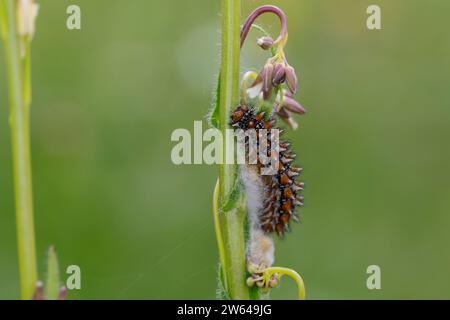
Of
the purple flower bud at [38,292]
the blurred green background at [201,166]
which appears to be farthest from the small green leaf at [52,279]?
the blurred green background at [201,166]

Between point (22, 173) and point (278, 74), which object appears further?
point (278, 74)

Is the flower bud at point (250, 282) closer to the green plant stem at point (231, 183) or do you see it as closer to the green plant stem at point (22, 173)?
the green plant stem at point (231, 183)

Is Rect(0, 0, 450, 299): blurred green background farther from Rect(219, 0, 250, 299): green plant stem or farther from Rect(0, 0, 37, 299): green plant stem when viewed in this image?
Rect(0, 0, 37, 299): green plant stem

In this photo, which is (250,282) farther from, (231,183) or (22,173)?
(22,173)

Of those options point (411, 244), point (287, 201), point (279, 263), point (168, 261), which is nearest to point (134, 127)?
point (168, 261)

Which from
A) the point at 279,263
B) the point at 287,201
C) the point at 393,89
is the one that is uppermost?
the point at 393,89

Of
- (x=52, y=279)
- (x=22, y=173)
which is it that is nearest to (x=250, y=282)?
(x=52, y=279)

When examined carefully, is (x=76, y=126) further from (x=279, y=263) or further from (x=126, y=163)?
(x=279, y=263)

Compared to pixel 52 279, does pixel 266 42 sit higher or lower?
higher
